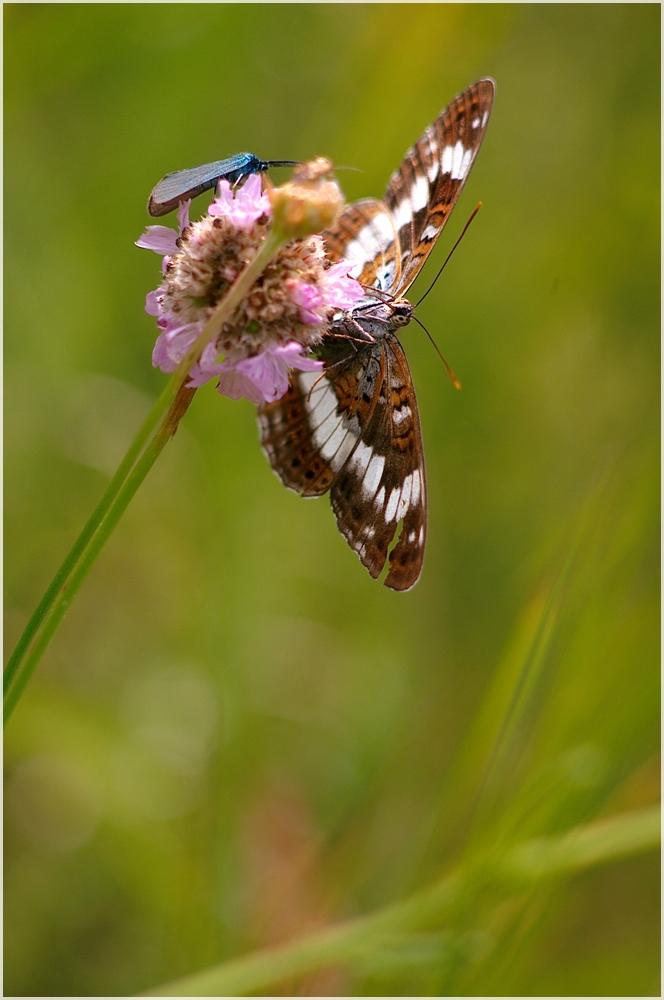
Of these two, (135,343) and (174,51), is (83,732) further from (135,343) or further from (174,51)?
A: (174,51)

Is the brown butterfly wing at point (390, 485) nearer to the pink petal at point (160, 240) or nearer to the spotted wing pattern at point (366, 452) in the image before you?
the spotted wing pattern at point (366, 452)

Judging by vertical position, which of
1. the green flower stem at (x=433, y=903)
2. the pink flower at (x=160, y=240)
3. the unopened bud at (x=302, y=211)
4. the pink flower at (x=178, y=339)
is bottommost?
the green flower stem at (x=433, y=903)

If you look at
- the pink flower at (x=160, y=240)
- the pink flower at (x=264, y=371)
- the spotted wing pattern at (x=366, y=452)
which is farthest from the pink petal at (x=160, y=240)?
the spotted wing pattern at (x=366, y=452)

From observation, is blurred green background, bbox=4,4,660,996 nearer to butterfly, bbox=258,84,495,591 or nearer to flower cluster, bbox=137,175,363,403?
butterfly, bbox=258,84,495,591

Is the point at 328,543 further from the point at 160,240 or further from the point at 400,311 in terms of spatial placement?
the point at 160,240

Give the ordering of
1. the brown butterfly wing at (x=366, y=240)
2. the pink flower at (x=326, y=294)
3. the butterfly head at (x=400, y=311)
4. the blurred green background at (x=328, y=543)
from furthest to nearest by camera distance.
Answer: the brown butterfly wing at (x=366, y=240) < the blurred green background at (x=328, y=543) < the butterfly head at (x=400, y=311) < the pink flower at (x=326, y=294)

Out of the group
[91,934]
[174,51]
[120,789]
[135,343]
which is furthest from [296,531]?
[174,51]
